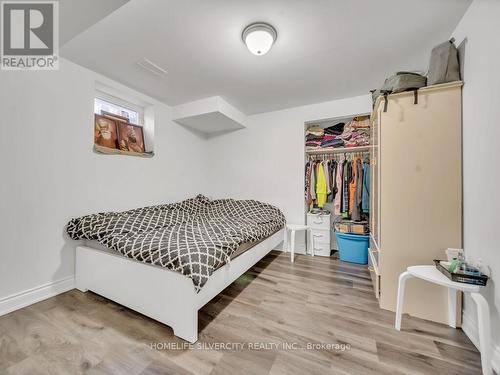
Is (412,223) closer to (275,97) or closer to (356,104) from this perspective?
(356,104)

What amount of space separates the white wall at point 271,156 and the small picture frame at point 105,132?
1688mm

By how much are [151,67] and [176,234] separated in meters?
1.76

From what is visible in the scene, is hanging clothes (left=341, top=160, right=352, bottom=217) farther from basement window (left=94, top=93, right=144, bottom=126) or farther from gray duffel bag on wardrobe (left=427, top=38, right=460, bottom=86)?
basement window (left=94, top=93, right=144, bottom=126)

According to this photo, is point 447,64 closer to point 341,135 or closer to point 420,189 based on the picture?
point 420,189

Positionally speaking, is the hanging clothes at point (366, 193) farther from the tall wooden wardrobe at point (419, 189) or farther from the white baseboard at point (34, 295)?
the white baseboard at point (34, 295)

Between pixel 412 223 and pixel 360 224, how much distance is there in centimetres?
120

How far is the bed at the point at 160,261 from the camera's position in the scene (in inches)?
51.9

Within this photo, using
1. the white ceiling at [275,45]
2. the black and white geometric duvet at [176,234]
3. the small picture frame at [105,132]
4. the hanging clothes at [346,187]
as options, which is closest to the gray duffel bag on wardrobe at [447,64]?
the white ceiling at [275,45]

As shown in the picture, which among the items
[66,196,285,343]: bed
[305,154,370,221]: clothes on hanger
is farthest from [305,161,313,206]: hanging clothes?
[66,196,285,343]: bed

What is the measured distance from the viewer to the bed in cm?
132

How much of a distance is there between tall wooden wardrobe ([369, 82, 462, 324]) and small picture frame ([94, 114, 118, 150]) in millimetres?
2889

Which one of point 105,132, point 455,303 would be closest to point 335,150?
point 455,303

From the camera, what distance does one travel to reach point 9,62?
1685 millimetres

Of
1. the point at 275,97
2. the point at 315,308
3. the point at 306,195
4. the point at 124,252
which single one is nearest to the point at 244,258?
the point at 315,308
